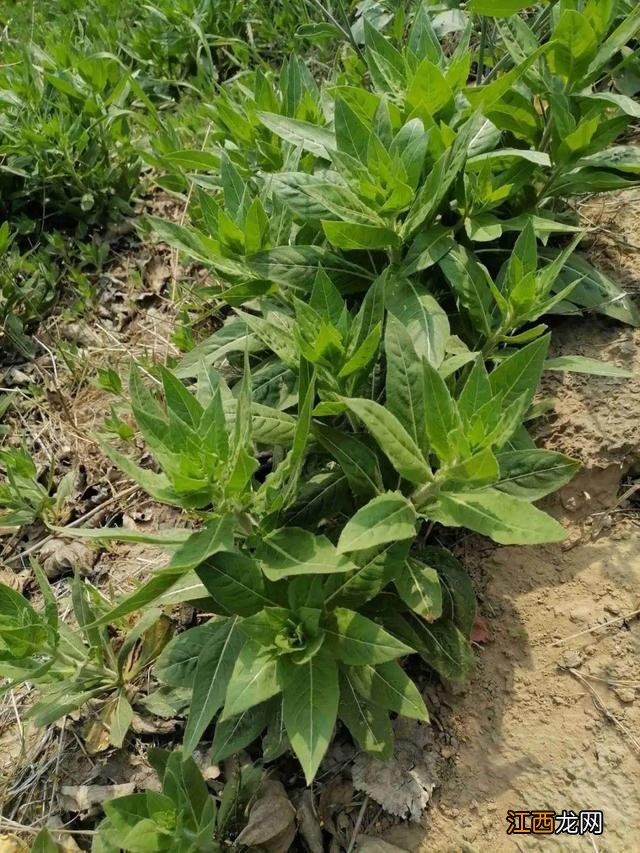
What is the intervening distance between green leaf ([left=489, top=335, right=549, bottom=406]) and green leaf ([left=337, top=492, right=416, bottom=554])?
47 cm

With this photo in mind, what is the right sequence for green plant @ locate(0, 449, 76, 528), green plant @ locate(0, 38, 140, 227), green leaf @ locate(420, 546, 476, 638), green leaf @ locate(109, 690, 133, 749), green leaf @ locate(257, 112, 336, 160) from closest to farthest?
green leaf @ locate(420, 546, 476, 638) < green leaf @ locate(109, 690, 133, 749) < green leaf @ locate(257, 112, 336, 160) < green plant @ locate(0, 449, 76, 528) < green plant @ locate(0, 38, 140, 227)

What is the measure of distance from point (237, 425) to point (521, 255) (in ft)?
3.99

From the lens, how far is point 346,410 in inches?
91.1

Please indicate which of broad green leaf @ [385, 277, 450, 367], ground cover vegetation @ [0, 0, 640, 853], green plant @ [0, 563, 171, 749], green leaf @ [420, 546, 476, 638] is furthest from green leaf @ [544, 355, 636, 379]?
green plant @ [0, 563, 171, 749]

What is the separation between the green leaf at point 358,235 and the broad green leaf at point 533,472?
2.90ft

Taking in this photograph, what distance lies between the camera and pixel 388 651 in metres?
1.93

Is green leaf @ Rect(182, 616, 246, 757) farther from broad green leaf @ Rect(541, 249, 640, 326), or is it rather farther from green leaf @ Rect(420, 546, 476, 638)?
broad green leaf @ Rect(541, 249, 640, 326)

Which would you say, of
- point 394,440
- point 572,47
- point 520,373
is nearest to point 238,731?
point 394,440

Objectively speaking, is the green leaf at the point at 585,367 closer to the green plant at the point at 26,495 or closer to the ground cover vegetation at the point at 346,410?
the ground cover vegetation at the point at 346,410

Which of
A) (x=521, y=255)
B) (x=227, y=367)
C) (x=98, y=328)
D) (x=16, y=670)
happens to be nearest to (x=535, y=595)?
(x=521, y=255)

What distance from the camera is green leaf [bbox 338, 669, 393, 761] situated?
214 cm

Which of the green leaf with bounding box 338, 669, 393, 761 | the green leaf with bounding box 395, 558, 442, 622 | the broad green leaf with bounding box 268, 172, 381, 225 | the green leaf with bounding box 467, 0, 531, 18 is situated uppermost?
the green leaf with bounding box 467, 0, 531, 18

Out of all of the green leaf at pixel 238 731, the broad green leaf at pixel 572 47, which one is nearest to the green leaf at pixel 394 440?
the green leaf at pixel 238 731

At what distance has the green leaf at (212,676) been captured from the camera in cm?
206
